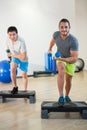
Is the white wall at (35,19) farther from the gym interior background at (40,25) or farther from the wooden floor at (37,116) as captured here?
the wooden floor at (37,116)

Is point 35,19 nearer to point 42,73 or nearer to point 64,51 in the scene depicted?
point 42,73

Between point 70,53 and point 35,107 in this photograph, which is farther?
point 35,107

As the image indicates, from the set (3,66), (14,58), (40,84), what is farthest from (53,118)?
(3,66)

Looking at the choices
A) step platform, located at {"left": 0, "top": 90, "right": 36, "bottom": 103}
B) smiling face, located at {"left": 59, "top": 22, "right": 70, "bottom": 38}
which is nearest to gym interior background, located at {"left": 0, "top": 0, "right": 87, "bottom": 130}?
step platform, located at {"left": 0, "top": 90, "right": 36, "bottom": 103}

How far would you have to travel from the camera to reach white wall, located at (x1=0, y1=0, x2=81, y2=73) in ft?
22.2

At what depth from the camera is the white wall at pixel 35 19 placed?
6758 mm

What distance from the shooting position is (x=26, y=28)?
697 cm

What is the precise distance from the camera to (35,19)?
7.03m

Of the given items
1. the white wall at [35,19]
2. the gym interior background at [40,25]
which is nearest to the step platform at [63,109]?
the gym interior background at [40,25]

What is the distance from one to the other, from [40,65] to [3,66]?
1.47 meters

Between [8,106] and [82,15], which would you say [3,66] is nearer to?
[8,106]

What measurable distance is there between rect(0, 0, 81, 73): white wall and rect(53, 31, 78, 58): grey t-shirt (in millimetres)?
3246

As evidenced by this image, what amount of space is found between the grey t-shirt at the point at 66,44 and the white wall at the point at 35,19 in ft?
10.6

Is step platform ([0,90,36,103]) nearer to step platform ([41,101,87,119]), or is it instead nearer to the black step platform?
step platform ([41,101,87,119])
